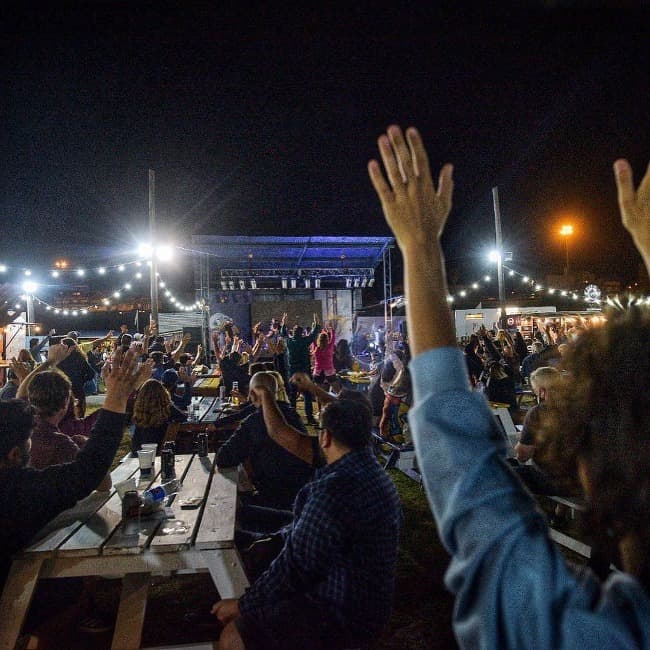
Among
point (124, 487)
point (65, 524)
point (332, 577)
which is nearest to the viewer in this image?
point (332, 577)

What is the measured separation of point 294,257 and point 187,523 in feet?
54.4

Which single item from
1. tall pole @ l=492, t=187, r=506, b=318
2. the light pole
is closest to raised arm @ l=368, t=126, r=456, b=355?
tall pole @ l=492, t=187, r=506, b=318

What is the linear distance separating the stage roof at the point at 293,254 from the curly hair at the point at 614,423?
54.0 feet

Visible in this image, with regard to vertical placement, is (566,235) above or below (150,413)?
above

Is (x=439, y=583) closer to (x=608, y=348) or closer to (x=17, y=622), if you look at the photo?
(x=17, y=622)

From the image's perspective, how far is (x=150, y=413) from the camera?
192 inches

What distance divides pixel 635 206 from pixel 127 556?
2928 mm

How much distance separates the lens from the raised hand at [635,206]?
3.26ft

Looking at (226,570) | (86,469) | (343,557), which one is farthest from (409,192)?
(226,570)

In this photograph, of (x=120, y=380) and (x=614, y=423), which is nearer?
(x=614, y=423)

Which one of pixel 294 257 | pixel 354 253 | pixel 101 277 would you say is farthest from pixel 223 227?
pixel 101 277

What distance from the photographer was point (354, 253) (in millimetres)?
18797

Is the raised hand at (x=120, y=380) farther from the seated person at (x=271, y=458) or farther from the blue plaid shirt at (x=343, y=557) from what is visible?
the seated person at (x=271, y=458)

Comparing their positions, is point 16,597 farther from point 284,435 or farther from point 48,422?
point 284,435
